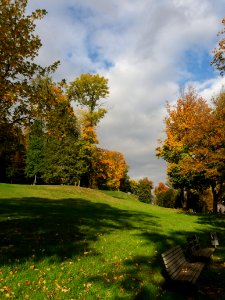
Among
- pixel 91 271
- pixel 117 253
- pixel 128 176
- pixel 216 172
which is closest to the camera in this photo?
pixel 91 271

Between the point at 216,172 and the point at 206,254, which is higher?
the point at 216,172

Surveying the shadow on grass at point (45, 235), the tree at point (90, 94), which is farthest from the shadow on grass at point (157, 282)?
the tree at point (90, 94)

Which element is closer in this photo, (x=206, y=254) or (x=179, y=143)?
(x=206, y=254)

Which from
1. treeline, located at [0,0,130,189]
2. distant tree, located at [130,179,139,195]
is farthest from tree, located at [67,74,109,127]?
distant tree, located at [130,179,139,195]

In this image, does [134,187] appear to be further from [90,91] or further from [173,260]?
[173,260]

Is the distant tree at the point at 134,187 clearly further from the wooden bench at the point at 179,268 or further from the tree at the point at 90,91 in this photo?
the wooden bench at the point at 179,268

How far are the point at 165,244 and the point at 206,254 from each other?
293 cm

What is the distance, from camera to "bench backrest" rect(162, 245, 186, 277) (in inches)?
377

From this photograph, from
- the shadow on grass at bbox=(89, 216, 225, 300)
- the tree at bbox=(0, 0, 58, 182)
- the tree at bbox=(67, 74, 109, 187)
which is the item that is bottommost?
the shadow on grass at bbox=(89, 216, 225, 300)

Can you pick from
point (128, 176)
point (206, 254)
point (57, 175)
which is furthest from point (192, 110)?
point (128, 176)

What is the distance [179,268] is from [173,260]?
43cm

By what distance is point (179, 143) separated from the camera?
46312mm

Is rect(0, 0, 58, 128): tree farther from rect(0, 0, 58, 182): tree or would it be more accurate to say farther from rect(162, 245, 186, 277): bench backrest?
rect(162, 245, 186, 277): bench backrest

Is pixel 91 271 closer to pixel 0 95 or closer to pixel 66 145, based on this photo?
pixel 0 95
